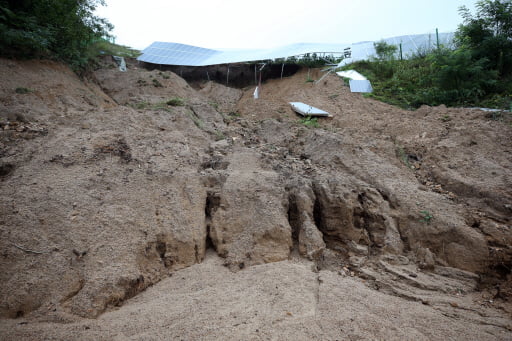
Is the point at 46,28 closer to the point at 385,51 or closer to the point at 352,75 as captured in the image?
the point at 352,75

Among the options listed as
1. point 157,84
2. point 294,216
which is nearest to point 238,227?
point 294,216

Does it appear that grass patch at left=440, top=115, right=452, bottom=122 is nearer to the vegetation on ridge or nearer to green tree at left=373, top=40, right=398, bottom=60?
the vegetation on ridge

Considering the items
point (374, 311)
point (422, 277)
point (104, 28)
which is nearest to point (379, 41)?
point (104, 28)

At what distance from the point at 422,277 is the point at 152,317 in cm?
337

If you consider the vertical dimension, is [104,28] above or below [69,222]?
above

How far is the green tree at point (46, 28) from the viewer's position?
6.21m

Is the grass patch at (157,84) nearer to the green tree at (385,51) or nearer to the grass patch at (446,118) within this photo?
the grass patch at (446,118)

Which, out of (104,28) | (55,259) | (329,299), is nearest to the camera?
(55,259)

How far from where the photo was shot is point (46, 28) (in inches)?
270

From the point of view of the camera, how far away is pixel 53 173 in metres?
3.66

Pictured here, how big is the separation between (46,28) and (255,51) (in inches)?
440

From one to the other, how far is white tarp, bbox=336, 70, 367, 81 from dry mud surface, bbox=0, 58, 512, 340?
18.0 ft

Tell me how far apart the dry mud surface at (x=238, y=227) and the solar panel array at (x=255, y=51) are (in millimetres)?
8879

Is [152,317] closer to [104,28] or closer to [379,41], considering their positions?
[104,28]
